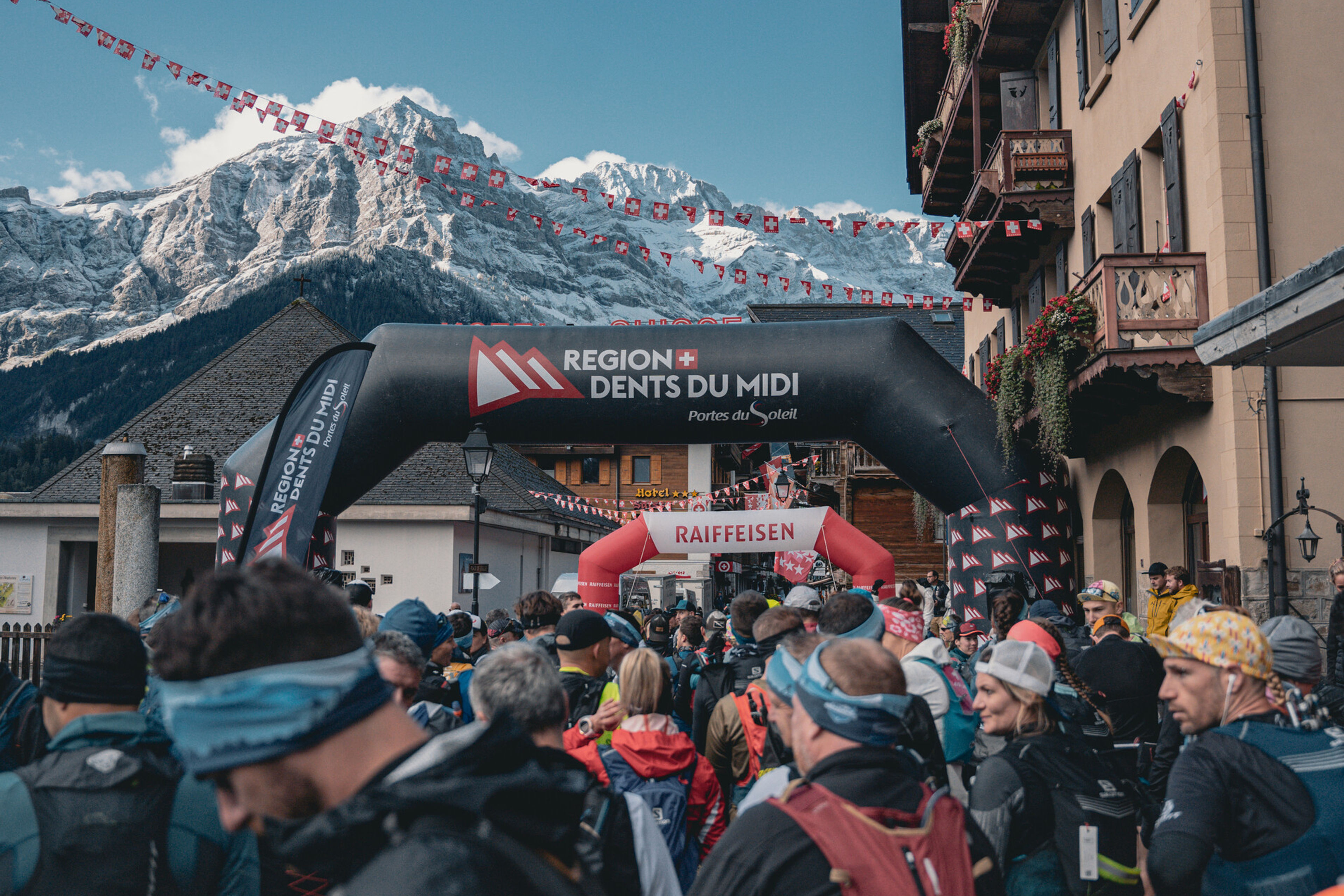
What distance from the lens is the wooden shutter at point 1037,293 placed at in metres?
17.7

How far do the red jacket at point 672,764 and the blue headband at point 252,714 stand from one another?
106 inches

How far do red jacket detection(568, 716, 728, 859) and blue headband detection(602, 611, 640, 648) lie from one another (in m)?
1.93

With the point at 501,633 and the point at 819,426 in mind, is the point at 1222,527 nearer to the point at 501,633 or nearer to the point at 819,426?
the point at 819,426

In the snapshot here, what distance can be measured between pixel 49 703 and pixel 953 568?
12.5m

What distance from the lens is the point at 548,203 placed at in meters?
179

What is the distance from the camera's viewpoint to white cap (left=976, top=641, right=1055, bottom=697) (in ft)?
12.3

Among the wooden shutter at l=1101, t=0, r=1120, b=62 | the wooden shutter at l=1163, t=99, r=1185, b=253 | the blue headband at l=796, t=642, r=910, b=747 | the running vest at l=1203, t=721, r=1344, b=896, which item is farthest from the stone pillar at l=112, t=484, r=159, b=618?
the wooden shutter at l=1101, t=0, r=1120, b=62

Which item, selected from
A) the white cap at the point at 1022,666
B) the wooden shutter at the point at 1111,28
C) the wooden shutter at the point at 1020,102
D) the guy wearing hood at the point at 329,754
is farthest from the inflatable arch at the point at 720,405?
the guy wearing hood at the point at 329,754

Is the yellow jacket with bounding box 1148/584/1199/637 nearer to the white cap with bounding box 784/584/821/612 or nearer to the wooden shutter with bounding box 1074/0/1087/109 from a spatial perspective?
the white cap with bounding box 784/584/821/612

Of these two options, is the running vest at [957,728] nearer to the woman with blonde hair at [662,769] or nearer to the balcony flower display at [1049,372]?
the woman with blonde hair at [662,769]

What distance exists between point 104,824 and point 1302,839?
3127 millimetres

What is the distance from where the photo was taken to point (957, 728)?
5438mm

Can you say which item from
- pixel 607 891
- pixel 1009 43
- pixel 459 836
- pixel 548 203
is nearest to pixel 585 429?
pixel 1009 43

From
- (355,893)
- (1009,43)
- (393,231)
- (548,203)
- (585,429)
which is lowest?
(355,893)
